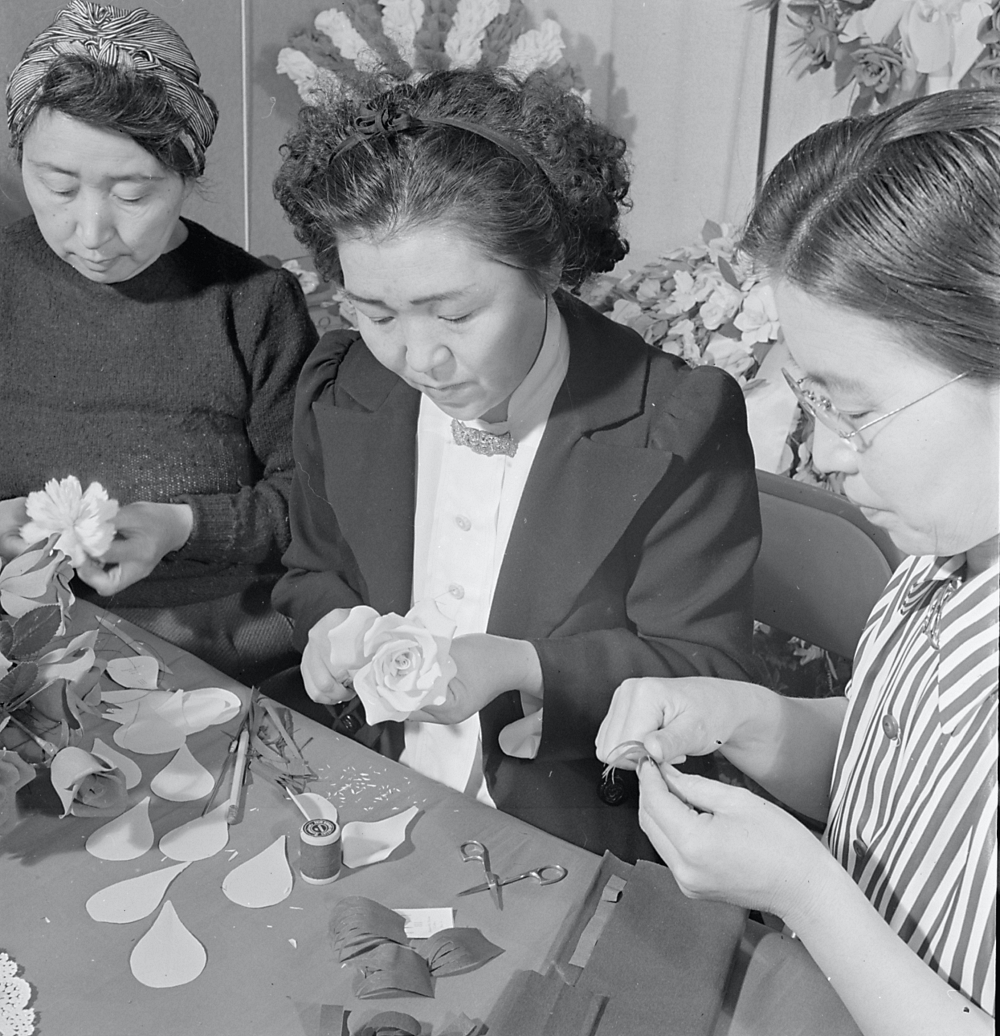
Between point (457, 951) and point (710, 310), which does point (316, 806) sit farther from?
point (710, 310)

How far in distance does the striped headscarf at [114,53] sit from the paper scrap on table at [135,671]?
1.78 ft

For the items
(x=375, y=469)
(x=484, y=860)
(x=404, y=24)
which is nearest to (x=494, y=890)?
(x=484, y=860)

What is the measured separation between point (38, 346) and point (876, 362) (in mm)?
1031

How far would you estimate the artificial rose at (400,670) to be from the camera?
2.63 feet

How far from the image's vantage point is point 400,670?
2.65 feet

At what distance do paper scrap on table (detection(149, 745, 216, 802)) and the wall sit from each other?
639mm

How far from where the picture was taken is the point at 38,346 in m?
1.30

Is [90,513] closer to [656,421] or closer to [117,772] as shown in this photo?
[117,772]

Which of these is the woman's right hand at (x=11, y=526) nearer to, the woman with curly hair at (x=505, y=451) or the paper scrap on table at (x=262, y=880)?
the woman with curly hair at (x=505, y=451)

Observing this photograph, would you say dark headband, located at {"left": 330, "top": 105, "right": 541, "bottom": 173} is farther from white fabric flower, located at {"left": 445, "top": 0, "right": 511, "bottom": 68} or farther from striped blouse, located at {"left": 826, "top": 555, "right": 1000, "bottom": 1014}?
striped blouse, located at {"left": 826, "top": 555, "right": 1000, "bottom": 1014}

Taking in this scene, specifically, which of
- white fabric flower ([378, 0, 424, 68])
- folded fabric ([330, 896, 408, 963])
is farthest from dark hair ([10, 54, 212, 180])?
folded fabric ([330, 896, 408, 963])

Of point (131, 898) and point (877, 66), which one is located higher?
point (877, 66)

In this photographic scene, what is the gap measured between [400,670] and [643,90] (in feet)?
1.99

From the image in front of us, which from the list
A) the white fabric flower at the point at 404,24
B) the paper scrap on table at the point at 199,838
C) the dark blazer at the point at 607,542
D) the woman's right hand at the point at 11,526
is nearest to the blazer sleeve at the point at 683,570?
the dark blazer at the point at 607,542
